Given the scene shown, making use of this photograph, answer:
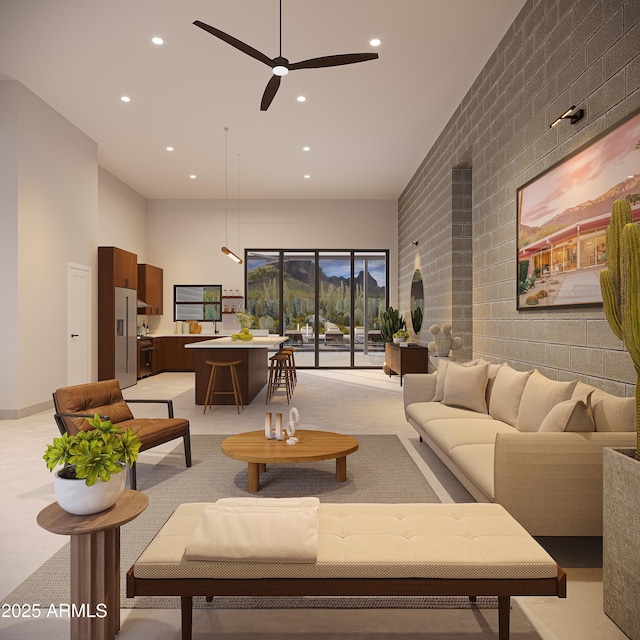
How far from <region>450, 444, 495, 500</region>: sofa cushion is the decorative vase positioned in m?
0.59

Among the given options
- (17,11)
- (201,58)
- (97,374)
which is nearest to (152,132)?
(201,58)

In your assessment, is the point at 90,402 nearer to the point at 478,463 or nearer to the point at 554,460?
the point at 478,463

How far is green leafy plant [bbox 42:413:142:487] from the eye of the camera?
66.3 inches

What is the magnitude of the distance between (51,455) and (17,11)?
4.42 metres

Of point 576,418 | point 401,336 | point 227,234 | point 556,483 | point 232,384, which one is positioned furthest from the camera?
point 227,234

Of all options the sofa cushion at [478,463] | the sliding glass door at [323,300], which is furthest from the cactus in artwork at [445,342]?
the sliding glass door at [323,300]

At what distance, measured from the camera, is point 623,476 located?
1.83m

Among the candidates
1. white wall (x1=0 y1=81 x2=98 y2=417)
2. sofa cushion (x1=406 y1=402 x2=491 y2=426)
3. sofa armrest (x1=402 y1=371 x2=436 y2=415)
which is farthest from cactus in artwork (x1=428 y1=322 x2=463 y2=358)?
white wall (x1=0 y1=81 x2=98 y2=417)

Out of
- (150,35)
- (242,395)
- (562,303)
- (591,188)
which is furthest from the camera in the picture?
(242,395)

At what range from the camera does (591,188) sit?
10.3 feet

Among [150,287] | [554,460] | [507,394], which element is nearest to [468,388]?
[507,394]

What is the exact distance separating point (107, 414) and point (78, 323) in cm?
401

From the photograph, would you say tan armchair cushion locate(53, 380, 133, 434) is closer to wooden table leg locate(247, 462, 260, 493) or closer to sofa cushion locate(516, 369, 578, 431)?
wooden table leg locate(247, 462, 260, 493)

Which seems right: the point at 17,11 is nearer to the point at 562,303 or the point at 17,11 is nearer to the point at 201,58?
the point at 201,58
